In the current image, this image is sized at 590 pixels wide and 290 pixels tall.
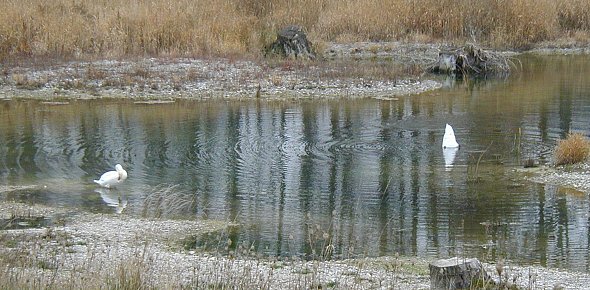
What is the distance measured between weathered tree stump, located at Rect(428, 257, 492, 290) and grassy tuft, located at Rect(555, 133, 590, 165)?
7890 millimetres

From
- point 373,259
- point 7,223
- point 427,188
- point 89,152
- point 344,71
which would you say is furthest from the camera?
point 344,71

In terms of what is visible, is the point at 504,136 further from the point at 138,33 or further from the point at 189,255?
the point at 138,33

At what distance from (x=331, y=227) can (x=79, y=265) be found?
3834mm

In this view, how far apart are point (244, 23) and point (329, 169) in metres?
18.2

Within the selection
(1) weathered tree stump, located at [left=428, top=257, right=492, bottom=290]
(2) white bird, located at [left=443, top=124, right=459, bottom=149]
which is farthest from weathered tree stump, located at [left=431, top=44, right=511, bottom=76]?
(1) weathered tree stump, located at [left=428, top=257, right=492, bottom=290]

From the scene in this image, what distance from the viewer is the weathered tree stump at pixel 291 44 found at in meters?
31.6

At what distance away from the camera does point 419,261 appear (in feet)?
35.6

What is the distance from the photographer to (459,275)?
28.5 ft

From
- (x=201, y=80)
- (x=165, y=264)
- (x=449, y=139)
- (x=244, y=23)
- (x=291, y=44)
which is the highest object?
(x=244, y=23)

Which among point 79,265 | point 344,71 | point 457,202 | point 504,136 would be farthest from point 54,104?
point 79,265

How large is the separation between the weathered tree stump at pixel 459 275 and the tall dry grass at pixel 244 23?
22.8 metres

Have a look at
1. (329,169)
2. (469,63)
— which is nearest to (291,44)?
(469,63)

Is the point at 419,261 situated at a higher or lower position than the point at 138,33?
lower

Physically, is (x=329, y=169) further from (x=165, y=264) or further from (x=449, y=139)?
(x=165, y=264)
